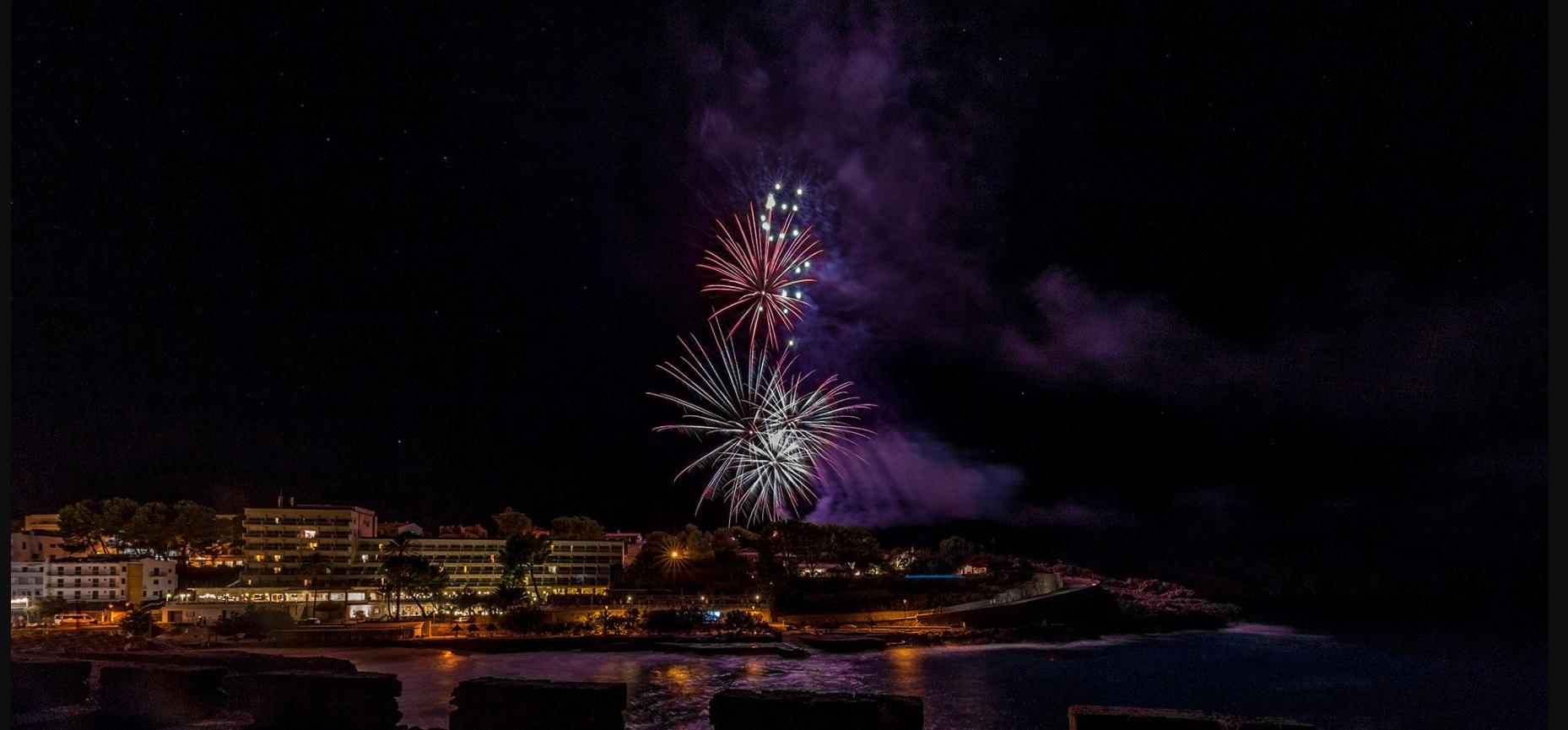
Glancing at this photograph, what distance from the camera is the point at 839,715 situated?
8.54 meters

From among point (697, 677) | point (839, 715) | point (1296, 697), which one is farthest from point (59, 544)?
point (1296, 697)

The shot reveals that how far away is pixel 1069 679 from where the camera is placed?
3291 cm

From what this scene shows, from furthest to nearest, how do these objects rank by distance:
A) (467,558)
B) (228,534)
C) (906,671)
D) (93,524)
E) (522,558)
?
(228,534) → (467,558) → (93,524) → (522,558) → (906,671)

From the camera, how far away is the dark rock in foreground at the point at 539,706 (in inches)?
362

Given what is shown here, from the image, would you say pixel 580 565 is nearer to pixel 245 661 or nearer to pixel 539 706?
pixel 245 661

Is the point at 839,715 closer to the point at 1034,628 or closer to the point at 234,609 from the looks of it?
the point at 1034,628

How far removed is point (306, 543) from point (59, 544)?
58.1 ft

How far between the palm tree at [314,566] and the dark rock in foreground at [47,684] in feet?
151

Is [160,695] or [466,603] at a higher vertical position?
[160,695]

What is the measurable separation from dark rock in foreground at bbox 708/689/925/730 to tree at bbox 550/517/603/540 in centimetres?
6432

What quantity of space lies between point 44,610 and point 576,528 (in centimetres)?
3545

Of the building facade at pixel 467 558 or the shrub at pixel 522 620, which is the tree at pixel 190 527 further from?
the shrub at pixel 522 620

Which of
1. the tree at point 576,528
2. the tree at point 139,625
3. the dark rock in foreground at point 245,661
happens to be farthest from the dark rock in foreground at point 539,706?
the tree at point 576,528

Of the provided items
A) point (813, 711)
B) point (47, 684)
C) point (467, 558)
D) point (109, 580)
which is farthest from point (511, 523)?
point (813, 711)
